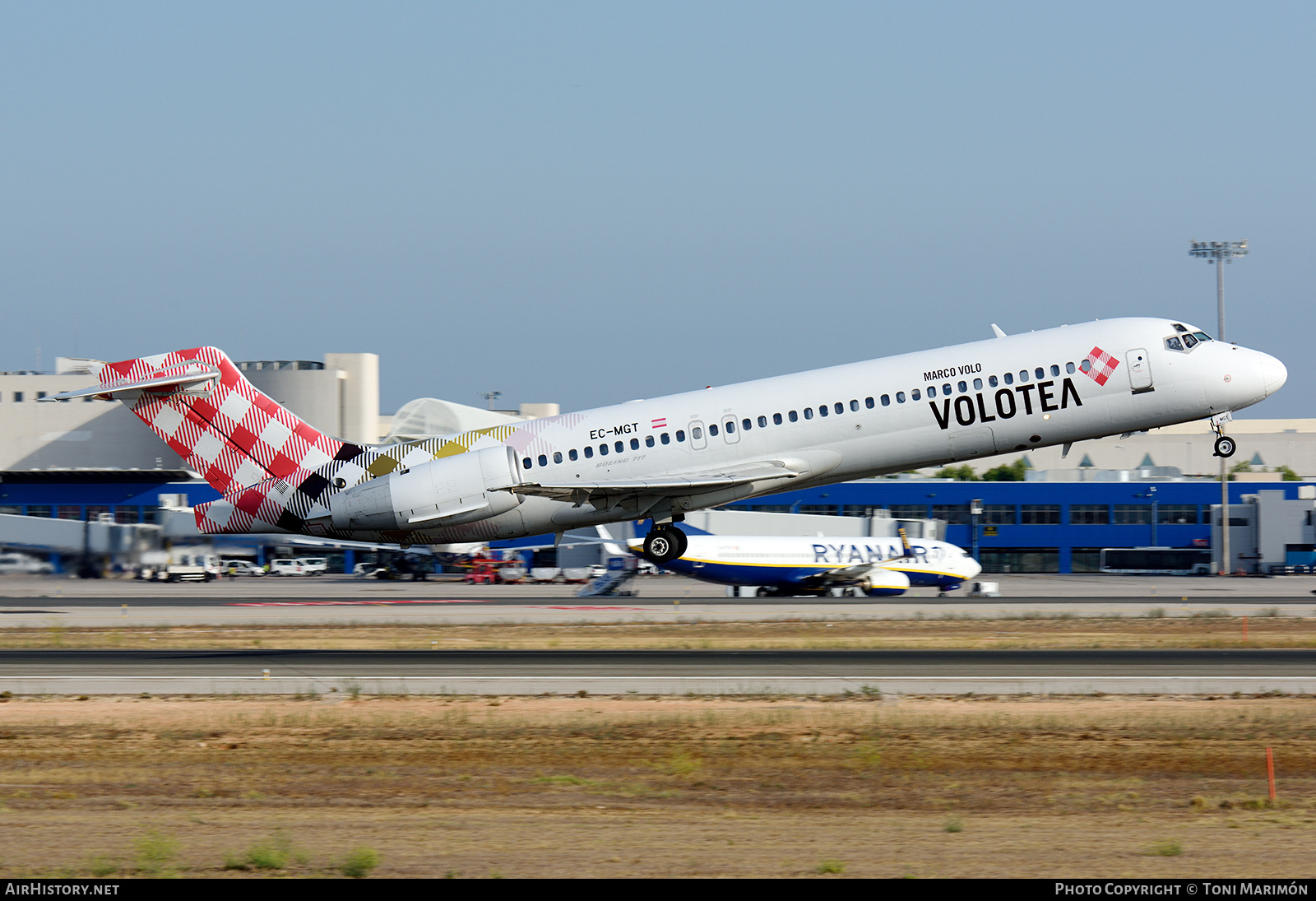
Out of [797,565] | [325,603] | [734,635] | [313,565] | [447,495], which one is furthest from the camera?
[313,565]

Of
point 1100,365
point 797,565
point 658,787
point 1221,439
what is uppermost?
point 1100,365

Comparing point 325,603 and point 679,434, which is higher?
point 679,434

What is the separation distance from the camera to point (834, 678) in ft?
90.4

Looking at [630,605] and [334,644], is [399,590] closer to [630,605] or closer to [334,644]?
[630,605]

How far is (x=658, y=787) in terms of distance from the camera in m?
17.9

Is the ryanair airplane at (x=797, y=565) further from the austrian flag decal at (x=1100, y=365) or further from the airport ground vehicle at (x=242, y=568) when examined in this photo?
the airport ground vehicle at (x=242, y=568)

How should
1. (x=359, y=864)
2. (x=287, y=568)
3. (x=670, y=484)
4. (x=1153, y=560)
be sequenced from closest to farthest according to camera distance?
(x=359, y=864) < (x=670, y=484) < (x=287, y=568) < (x=1153, y=560)

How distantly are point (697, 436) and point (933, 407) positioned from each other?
6392 mm

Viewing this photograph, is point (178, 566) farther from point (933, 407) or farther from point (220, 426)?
point (933, 407)

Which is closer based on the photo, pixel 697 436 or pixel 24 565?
pixel 697 436

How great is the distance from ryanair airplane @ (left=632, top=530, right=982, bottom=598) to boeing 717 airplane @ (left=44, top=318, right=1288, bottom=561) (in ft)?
79.5

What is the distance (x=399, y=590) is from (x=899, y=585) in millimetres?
25256

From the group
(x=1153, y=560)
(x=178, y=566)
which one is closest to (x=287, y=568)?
(x=178, y=566)

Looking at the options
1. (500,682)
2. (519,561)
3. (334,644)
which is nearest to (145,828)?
(500,682)
